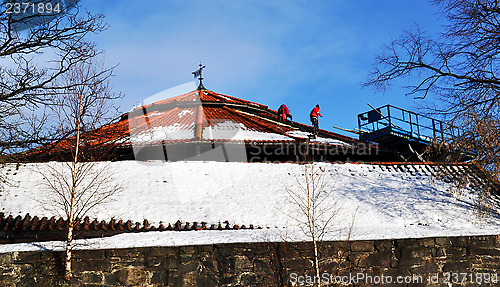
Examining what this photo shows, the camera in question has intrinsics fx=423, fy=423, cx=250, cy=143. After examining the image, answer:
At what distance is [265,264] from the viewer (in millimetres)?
7094

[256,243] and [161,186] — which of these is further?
[161,186]

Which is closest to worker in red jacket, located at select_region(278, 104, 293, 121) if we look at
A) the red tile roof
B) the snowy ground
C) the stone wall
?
the red tile roof

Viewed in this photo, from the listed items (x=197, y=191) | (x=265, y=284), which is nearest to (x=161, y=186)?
(x=197, y=191)

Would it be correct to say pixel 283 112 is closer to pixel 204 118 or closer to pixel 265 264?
pixel 204 118

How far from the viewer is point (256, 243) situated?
23.4ft

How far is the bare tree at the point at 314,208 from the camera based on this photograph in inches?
294

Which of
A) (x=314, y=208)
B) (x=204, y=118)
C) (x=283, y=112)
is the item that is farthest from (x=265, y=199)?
(x=283, y=112)

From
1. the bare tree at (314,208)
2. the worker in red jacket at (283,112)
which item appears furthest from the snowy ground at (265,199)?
the worker in red jacket at (283,112)

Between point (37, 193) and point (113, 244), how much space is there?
4.67m

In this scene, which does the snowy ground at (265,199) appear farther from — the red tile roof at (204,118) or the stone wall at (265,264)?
the red tile roof at (204,118)

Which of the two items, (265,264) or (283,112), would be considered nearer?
(265,264)

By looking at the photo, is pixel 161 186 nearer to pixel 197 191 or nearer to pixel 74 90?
pixel 197 191

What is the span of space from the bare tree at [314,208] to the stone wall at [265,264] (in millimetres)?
301

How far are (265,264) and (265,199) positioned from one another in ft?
13.2
